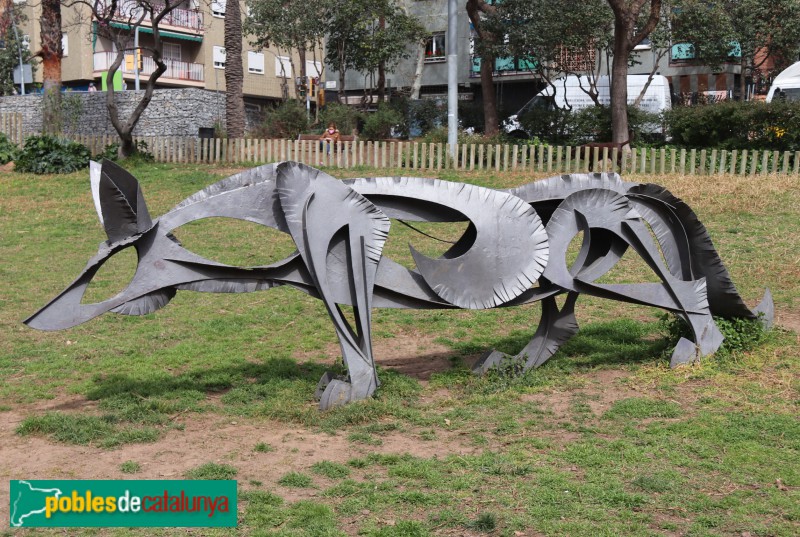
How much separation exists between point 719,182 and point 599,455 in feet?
41.4

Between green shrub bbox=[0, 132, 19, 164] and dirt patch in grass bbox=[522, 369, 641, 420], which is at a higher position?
green shrub bbox=[0, 132, 19, 164]

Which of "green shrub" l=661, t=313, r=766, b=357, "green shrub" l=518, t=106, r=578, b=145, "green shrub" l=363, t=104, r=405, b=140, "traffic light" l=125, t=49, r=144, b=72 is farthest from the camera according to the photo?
"traffic light" l=125, t=49, r=144, b=72

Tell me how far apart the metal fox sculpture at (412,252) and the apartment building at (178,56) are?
38.0m

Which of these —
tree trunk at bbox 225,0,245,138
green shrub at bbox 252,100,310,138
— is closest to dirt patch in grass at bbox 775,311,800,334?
tree trunk at bbox 225,0,245,138

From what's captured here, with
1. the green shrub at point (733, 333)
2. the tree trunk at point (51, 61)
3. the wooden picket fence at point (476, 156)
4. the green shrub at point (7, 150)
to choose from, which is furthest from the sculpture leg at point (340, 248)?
the tree trunk at point (51, 61)

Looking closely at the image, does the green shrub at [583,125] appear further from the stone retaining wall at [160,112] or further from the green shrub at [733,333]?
the green shrub at [733,333]

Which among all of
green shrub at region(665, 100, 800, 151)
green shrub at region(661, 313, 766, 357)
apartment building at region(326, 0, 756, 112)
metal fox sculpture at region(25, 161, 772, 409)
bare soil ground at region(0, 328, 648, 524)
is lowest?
bare soil ground at region(0, 328, 648, 524)

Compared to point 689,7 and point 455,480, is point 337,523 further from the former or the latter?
point 689,7

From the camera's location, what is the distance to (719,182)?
58.6 ft

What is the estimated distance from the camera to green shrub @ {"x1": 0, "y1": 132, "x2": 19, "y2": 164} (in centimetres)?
2466

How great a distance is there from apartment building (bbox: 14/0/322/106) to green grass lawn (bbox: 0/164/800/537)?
35.7 meters

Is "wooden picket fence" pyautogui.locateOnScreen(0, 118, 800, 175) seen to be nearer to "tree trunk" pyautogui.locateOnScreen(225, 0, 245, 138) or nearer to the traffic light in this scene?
"tree trunk" pyautogui.locateOnScreen(225, 0, 245, 138)

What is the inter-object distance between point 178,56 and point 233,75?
2568 cm

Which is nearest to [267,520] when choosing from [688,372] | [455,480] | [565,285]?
[455,480]
